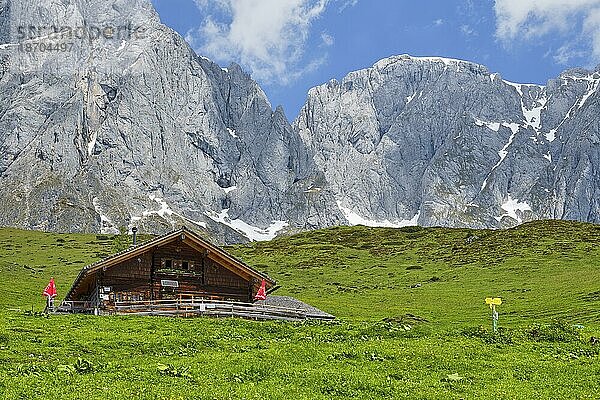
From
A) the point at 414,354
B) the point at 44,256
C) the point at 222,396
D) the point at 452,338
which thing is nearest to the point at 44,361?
the point at 222,396

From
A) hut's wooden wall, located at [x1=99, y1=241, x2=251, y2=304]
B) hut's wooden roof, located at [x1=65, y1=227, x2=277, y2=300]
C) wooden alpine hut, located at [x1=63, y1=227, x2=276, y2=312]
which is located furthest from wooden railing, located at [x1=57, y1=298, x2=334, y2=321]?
hut's wooden roof, located at [x1=65, y1=227, x2=277, y2=300]

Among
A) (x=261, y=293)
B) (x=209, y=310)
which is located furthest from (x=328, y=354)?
(x=261, y=293)

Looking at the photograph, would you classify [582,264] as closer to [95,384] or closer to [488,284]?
[488,284]

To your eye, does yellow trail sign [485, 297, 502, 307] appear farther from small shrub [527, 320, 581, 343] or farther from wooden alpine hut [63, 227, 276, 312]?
wooden alpine hut [63, 227, 276, 312]

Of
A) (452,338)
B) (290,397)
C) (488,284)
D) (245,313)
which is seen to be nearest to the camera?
(290,397)

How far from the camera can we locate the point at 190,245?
50.0 metres

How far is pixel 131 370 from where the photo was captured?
22.8 meters

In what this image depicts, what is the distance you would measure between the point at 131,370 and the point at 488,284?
63.3 metres

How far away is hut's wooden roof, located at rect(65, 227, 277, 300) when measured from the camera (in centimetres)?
4722

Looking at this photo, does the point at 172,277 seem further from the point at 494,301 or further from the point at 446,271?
the point at 446,271

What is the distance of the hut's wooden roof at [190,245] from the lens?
4722 centimetres

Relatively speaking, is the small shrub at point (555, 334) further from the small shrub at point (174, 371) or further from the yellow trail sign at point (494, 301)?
the small shrub at point (174, 371)

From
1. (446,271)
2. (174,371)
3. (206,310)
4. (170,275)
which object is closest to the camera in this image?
(174,371)

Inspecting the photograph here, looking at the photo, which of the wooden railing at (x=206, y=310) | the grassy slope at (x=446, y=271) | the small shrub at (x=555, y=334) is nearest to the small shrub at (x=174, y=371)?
the small shrub at (x=555, y=334)
